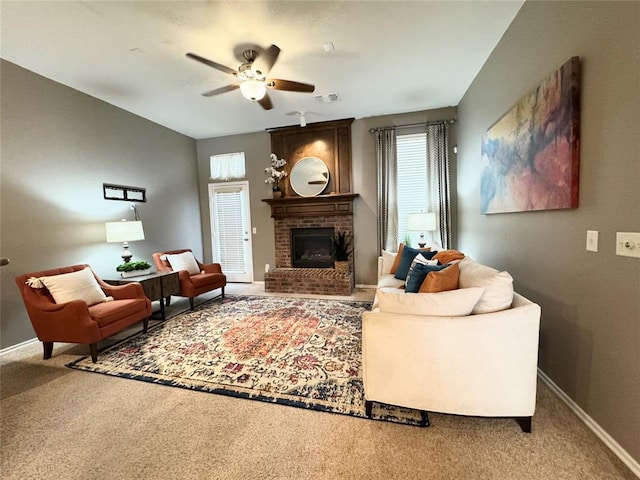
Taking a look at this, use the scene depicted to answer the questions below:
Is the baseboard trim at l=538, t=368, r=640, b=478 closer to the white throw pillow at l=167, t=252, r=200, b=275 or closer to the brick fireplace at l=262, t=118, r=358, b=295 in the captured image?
the brick fireplace at l=262, t=118, r=358, b=295

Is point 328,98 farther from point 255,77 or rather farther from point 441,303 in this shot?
point 441,303

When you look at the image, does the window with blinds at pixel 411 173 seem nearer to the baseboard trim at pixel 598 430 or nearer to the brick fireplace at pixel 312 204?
the brick fireplace at pixel 312 204

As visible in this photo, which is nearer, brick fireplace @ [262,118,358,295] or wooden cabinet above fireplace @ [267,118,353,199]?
brick fireplace @ [262,118,358,295]

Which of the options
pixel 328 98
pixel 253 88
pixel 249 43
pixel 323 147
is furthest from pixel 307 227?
pixel 249 43

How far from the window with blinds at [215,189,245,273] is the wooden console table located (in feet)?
6.45

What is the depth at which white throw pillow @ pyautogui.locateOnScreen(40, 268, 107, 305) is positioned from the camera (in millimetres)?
2527

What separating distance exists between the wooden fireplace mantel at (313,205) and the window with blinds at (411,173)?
2.77 ft

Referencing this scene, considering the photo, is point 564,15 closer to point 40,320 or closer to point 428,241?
point 428,241

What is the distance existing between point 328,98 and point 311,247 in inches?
104

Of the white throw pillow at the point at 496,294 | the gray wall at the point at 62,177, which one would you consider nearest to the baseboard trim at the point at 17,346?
the gray wall at the point at 62,177

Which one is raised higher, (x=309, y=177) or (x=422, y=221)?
(x=309, y=177)

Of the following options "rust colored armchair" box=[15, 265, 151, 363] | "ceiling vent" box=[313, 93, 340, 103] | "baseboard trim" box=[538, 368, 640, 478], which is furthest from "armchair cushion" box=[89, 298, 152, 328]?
"baseboard trim" box=[538, 368, 640, 478]

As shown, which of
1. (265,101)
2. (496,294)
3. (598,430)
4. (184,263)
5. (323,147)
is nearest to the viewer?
(598,430)

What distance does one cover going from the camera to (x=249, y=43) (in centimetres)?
260
